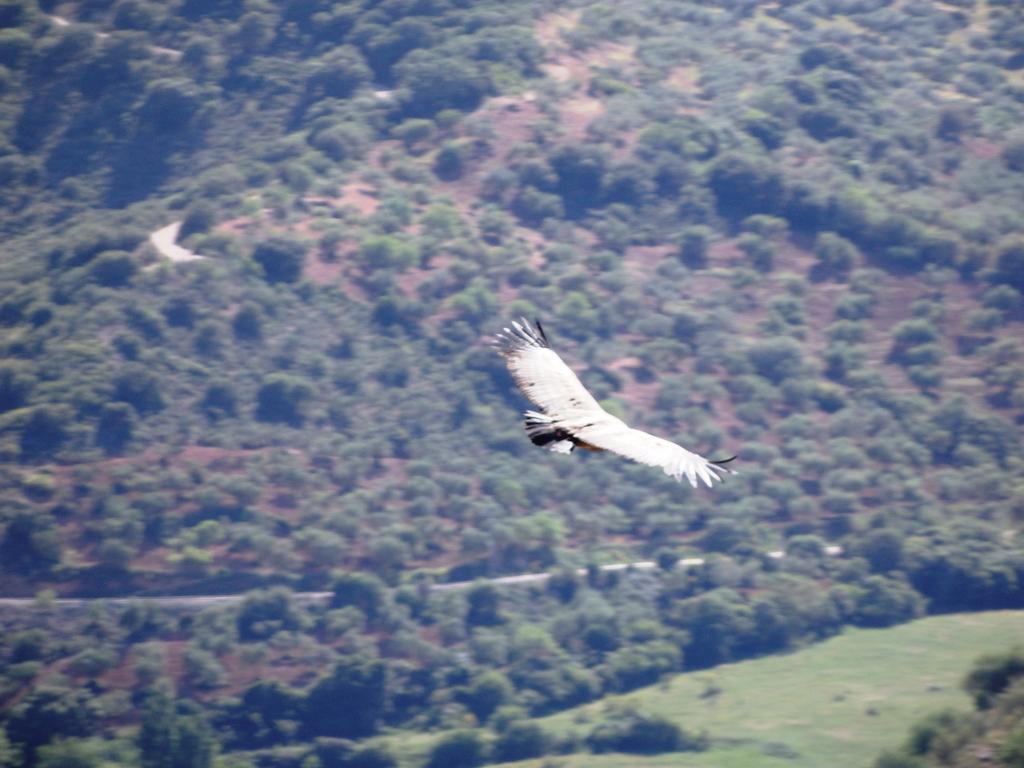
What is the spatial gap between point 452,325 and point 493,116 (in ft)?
75.3

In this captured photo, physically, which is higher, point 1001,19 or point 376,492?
point 1001,19

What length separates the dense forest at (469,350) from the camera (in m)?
84.4

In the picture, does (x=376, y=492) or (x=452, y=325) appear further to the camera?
(x=452, y=325)

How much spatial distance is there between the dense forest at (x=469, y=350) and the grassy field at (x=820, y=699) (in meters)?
1.74

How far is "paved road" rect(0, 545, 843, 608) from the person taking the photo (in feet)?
281

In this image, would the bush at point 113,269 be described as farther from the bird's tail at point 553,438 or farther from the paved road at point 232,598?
the bird's tail at point 553,438

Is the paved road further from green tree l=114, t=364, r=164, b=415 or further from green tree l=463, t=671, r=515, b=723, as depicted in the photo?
green tree l=114, t=364, r=164, b=415

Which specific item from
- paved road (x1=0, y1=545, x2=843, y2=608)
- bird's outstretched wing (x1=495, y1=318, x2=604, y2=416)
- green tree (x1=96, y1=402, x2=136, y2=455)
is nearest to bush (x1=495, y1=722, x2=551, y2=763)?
paved road (x1=0, y1=545, x2=843, y2=608)

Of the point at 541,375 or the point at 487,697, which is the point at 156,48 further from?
the point at 541,375

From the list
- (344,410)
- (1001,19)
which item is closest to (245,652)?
(344,410)

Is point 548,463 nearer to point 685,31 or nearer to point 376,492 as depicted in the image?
point 376,492

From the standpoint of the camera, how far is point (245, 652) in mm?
83250

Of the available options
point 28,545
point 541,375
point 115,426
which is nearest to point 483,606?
point 28,545

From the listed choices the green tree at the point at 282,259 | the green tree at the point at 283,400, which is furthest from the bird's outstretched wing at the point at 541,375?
the green tree at the point at 282,259
